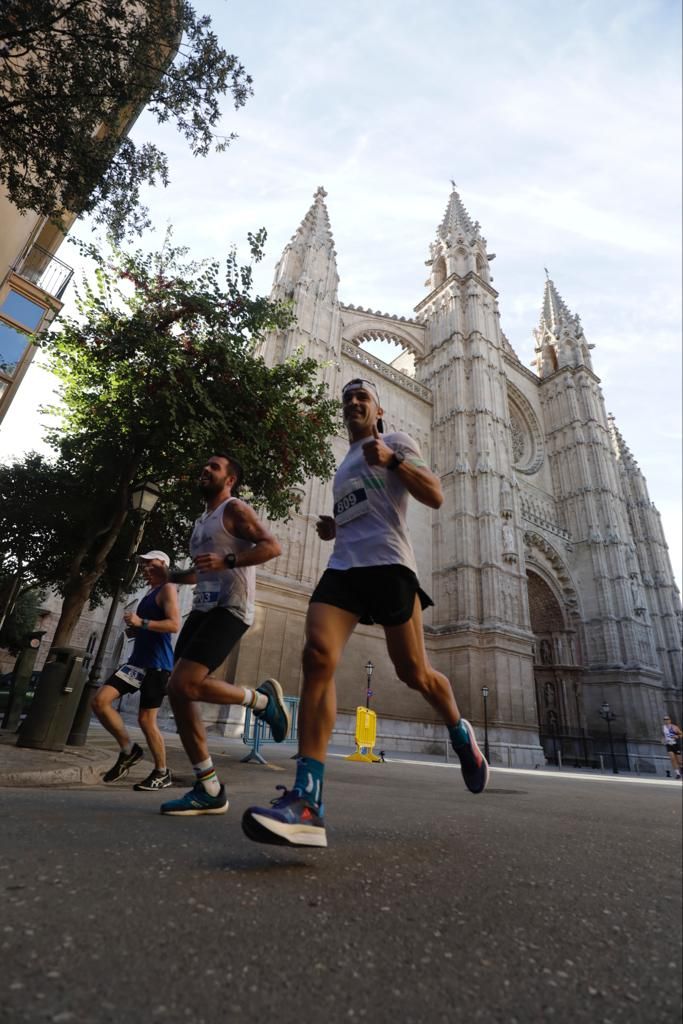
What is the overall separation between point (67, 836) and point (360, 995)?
1435 millimetres

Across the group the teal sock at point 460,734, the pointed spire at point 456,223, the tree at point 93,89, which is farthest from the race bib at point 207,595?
the pointed spire at point 456,223

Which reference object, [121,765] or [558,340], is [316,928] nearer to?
[121,765]

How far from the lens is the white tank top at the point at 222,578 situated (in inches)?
111

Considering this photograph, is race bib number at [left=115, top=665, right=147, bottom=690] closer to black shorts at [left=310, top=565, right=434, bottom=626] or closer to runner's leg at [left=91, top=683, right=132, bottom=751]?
runner's leg at [left=91, top=683, right=132, bottom=751]

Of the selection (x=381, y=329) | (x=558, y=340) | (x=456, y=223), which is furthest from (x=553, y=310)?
(x=381, y=329)

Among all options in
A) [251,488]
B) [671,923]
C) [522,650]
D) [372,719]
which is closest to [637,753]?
[522,650]

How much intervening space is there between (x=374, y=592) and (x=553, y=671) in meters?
28.1

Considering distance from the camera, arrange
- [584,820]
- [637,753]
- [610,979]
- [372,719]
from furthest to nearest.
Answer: [637,753] → [372,719] → [584,820] → [610,979]

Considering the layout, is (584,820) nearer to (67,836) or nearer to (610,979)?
(610,979)

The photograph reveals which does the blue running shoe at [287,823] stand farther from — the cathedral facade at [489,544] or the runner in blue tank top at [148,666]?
the cathedral facade at [489,544]

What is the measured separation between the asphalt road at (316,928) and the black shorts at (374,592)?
36.2 inches

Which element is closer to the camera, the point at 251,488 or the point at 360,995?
the point at 360,995

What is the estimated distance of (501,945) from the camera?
1.25m

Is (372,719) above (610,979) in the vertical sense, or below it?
above
